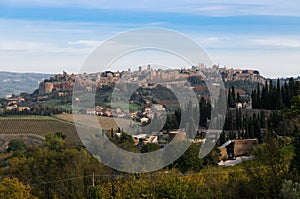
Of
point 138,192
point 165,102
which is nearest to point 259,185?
point 138,192

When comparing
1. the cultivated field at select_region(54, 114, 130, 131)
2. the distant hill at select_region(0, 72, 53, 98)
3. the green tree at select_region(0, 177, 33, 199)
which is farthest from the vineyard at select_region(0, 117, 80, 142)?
the distant hill at select_region(0, 72, 53, 98)

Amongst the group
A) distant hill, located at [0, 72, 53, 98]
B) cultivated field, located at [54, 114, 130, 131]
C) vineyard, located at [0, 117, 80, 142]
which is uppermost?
distant hill, located at [0, 72, 53, 98]

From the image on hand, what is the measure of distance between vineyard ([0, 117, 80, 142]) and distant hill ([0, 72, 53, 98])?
196 ft

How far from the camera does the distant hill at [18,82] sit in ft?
374

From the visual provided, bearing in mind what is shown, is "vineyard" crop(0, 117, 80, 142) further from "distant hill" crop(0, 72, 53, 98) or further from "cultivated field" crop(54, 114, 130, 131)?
"distant hill" crop(0, 72, 53, 98)

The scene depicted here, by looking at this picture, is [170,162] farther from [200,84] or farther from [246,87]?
[246,87]

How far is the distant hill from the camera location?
11394 cm

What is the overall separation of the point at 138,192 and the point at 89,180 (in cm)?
590

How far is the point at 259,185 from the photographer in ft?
27.3

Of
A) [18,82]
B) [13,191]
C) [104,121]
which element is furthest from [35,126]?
[18,82]

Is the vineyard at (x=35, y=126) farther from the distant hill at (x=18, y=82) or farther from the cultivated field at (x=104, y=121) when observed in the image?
the distant hill at (x=18, y=82)

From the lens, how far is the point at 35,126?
46875 millimetres

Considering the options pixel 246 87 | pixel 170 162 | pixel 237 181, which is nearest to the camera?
pixel 237 181

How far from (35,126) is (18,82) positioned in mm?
84082
